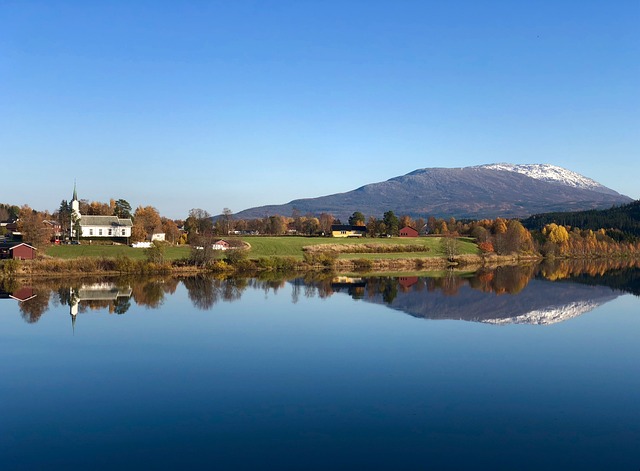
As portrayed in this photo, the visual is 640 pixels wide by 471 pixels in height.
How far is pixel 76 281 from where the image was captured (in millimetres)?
46688

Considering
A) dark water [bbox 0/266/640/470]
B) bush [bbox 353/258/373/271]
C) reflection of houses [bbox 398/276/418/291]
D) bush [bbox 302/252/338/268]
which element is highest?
bush [bbox 302/252/338/268]

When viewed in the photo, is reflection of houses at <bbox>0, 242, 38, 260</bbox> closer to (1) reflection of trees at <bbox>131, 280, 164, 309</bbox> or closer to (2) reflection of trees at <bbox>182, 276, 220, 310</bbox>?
(1) reflection of trees at <bbox>131, 280, 164, 309</bbox>

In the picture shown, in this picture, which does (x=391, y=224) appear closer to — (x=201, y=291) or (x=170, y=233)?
(x=170, y=233)

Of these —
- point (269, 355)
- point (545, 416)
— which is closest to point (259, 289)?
point (269, 355)

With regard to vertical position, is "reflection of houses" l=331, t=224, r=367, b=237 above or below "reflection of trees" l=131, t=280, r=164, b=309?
above

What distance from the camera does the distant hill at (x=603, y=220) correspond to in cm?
12875

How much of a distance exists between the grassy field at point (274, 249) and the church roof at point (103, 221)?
11.0 meters

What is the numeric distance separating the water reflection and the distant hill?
77717 millimetres

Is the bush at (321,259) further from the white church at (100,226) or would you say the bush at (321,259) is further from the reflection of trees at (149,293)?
the white church at (100,226)

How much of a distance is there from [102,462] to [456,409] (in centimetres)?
876

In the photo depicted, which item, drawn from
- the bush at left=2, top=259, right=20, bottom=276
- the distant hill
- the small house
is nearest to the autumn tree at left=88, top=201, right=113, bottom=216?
the small house

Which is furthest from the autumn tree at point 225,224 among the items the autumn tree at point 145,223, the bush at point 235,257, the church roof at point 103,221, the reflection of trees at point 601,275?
the reflection of trees at point 601,275

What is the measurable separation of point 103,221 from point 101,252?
17.2 metres

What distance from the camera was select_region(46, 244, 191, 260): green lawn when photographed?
5597 centimetres
